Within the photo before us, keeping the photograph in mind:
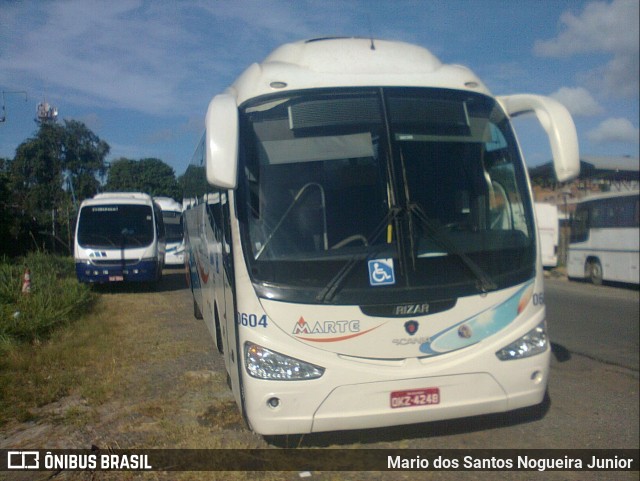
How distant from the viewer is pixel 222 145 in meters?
4.36

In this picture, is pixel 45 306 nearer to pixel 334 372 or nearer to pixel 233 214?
pixel 233 214

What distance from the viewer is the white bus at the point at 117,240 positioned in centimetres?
1578

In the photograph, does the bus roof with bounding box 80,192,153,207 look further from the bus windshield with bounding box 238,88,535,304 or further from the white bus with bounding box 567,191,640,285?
the white bus with bounding box 567,191,640,285

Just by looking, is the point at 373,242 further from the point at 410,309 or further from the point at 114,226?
the point at 114,226

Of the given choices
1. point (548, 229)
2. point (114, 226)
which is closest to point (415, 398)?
point (114, 226)

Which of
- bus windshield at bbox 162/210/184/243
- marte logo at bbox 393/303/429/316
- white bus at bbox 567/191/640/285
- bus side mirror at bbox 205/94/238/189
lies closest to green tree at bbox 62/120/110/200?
bus side mirror at bbox 205/94/238/189

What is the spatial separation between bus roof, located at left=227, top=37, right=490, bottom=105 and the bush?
197 inches

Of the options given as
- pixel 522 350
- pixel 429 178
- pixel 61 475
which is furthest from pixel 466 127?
pixel 61 475

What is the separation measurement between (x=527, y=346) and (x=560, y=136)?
169 cm

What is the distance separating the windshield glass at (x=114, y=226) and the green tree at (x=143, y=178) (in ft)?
2.92

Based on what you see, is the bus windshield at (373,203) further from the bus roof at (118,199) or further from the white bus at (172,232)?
the white bus at (172,232)

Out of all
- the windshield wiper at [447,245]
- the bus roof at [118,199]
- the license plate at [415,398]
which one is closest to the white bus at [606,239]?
the bus roof at [118,199]

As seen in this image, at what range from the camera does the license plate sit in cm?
446

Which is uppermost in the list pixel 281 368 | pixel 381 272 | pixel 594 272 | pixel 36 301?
pixel 381 272
